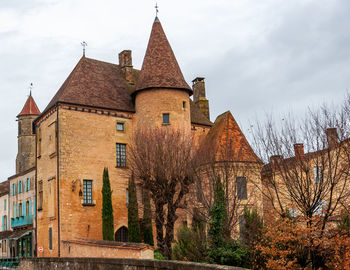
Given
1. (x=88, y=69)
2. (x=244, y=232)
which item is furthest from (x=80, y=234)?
(x=244, y=232)

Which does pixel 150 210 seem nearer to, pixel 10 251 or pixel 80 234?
pixel 80 234

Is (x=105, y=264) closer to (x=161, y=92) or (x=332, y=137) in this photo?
(x=332, y=137)

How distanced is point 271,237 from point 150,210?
12.4 meters

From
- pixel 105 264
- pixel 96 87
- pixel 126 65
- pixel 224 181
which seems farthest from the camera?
pixel 126 65

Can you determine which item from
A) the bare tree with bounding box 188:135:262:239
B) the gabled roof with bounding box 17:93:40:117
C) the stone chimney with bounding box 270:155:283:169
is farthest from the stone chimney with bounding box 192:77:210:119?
the gabled roof with bounding box 17:93:40:117

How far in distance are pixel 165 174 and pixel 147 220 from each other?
4948 mm

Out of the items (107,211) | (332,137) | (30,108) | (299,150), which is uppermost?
(30,108)

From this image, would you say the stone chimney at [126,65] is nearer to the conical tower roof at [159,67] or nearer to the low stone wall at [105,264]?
the conical tower roof at [159,67]

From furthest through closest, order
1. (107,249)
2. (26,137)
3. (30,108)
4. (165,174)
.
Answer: (30,108) < (26,137) < (165,174) < (107,249)

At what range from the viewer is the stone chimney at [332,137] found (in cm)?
1589

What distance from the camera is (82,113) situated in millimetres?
30828

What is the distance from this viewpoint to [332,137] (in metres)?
16.0

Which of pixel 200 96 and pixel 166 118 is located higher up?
pixel 200 96

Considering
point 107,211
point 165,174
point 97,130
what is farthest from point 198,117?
point 165,174
